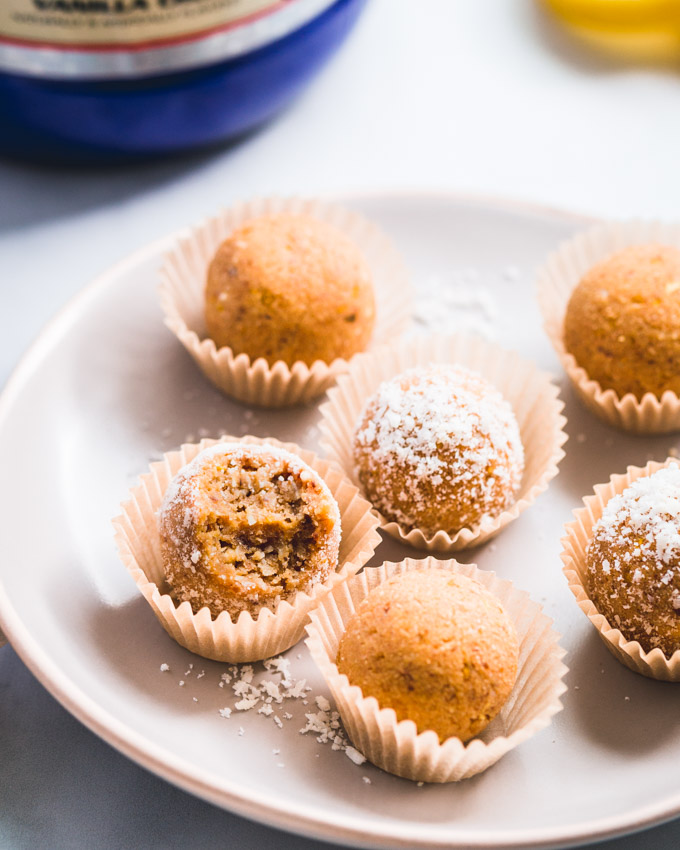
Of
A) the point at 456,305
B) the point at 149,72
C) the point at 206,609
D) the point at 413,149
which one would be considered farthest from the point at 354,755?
the point at 413,149

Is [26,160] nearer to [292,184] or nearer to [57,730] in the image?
[292,184]

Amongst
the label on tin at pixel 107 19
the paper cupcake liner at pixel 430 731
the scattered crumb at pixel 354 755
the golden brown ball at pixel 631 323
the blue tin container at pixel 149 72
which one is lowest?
the scattered crumb at pixel 354 755

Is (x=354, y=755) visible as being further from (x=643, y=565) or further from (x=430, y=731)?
(x=643, y=565)

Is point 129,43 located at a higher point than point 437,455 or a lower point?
higher

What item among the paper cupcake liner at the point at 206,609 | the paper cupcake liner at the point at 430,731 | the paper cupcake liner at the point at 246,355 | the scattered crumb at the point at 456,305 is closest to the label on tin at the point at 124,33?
the paper cupcake liner at the point at 246,355

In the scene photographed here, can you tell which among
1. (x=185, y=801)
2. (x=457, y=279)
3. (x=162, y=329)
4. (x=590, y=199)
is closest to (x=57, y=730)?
(x=185, y=801)

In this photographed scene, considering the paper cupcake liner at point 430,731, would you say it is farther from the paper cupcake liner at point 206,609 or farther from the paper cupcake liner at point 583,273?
the paper cupcake liner at point 583,273
